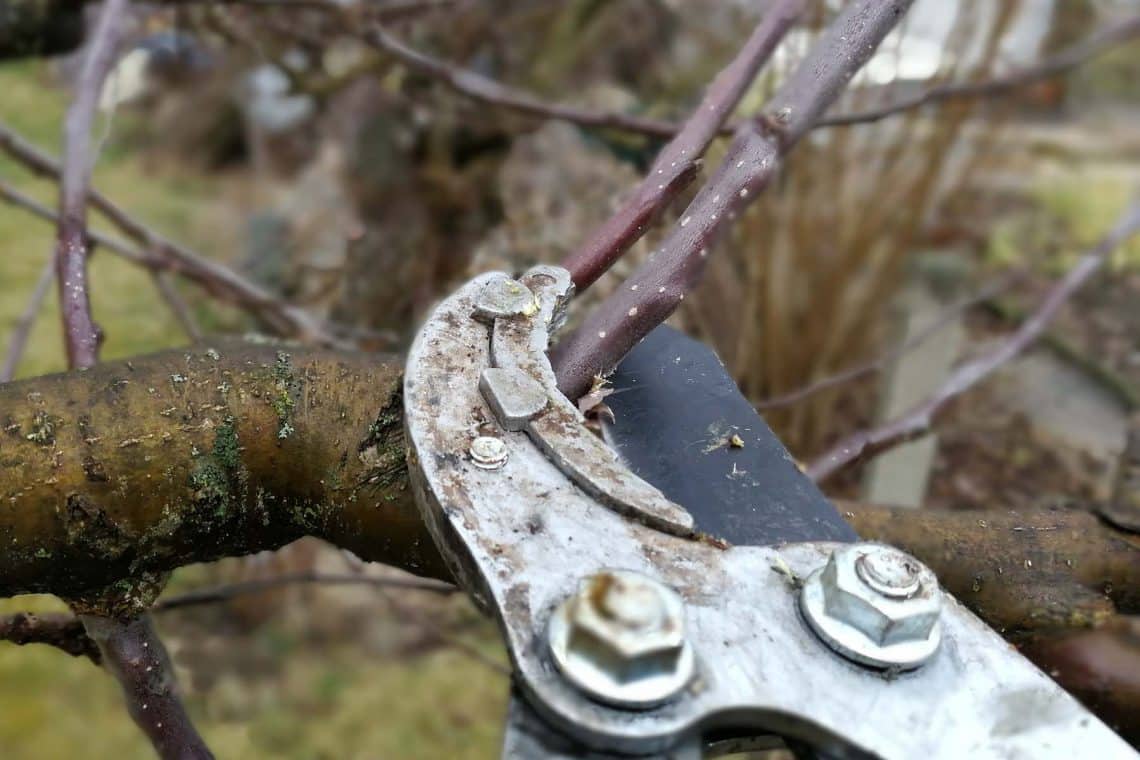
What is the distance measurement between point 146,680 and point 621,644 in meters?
0.38

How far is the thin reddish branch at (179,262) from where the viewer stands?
129 cm

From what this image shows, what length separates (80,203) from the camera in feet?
2.92

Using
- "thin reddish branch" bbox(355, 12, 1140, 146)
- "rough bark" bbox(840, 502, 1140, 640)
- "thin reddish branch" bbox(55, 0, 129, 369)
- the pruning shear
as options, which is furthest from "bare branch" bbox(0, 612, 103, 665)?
"thin reddish branch" bbox(355, 12, 1140, 146)

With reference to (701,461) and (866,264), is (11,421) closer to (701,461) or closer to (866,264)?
(701,461)

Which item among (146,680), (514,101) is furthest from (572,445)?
(514,101)

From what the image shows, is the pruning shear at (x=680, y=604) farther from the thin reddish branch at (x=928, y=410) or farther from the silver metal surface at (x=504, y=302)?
the thin reddish branch at (x=928, y=410)

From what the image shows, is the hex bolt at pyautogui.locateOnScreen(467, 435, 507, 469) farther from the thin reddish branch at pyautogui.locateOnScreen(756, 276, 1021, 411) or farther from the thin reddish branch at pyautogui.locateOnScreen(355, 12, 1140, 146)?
the thin reddish branch at pyautogui.locateOnScreen(355, 12, 1140, 146)

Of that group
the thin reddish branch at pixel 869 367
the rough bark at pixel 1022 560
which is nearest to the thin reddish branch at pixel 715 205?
the rough bark at pixel 1022 560

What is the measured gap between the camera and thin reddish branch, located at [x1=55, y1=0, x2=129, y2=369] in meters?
0.77

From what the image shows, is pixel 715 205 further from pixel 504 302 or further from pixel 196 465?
pixel 196 465

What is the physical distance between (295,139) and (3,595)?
4.34 metres

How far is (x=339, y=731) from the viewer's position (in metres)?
1.87

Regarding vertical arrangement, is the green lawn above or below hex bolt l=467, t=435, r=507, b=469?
below

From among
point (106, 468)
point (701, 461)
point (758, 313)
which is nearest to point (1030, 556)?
point (701, 461)
